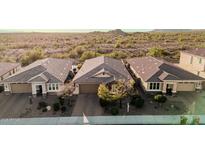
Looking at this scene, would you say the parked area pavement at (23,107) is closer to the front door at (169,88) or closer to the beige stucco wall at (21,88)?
the beige stucco wall at (21,88)

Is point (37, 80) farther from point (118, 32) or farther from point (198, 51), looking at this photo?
point (198, 51)

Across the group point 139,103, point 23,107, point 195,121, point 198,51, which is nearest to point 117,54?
point 139,103

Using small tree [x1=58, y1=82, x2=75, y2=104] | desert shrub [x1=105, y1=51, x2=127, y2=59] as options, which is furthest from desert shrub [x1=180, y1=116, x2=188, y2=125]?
small tree [x1=58, y1=82, x2=75, y2=104]
